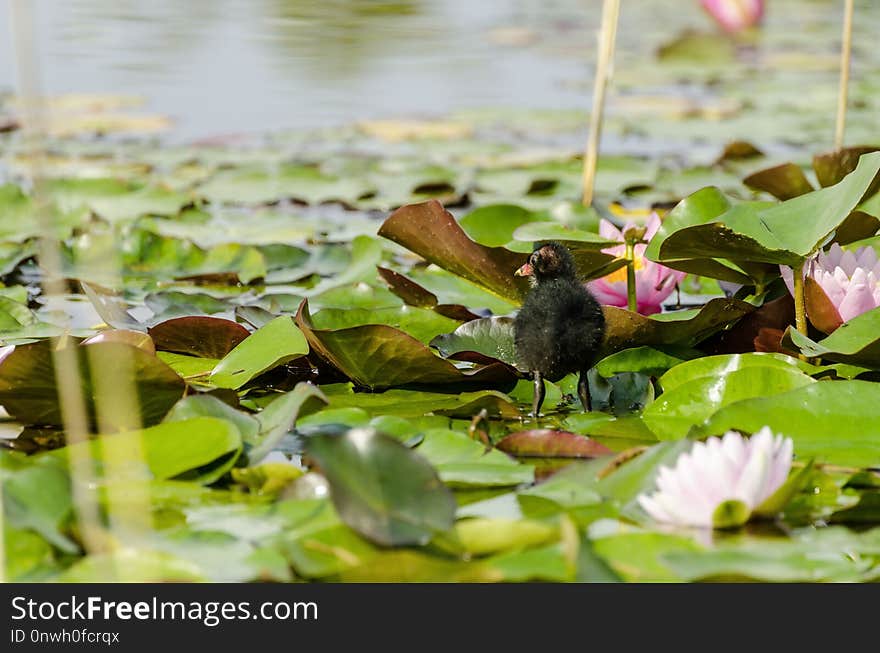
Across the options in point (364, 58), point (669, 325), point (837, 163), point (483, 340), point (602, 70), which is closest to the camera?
point (669, 325)

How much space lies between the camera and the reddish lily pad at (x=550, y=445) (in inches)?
77.2

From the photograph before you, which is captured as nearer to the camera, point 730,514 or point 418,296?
point 730,514

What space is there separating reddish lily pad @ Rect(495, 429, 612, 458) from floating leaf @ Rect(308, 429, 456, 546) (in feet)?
1.14

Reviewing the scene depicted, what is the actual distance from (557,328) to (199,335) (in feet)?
2.72

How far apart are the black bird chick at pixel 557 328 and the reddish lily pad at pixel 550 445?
20 centimetres

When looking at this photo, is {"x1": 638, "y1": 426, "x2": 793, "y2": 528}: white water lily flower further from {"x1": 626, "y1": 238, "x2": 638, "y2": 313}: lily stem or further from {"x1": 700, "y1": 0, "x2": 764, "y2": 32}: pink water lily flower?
{"x1": 700, "y1": 0, "x2": 764, "y2": 32}: pink water lily flower

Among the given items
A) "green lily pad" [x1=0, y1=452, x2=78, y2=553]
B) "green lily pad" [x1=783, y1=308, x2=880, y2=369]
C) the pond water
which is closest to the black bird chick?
"green lily pad" [x1=783, y1=308, x2=880, y2=369]

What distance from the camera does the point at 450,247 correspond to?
2.52 metres

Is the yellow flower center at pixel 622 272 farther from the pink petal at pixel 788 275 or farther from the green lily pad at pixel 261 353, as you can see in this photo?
the green lily pad at pixel 261 353

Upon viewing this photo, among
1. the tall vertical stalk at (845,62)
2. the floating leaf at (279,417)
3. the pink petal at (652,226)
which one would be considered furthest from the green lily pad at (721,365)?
the tall vertical stalk at (845,62)

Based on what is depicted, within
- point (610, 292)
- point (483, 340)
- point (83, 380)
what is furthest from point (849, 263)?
point (83, 380)

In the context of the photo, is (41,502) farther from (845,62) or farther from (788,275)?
(845,62)

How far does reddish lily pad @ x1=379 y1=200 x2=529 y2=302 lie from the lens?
2479 mm
